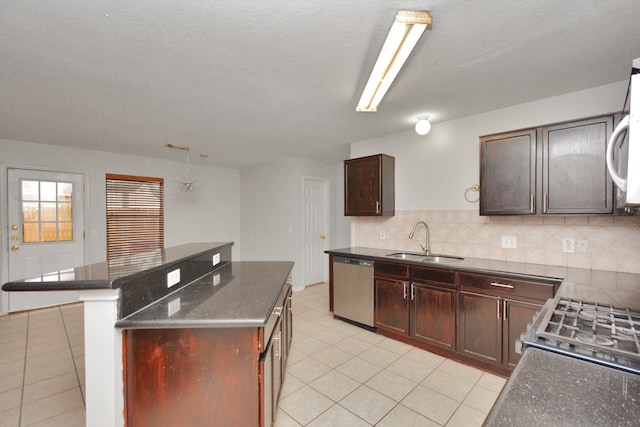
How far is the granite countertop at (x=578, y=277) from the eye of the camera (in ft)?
4.99

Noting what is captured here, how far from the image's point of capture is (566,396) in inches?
28.0

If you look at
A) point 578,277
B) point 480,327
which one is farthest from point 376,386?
point 578,277

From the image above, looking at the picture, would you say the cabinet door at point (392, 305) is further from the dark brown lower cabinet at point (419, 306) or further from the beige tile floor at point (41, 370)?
the beige tile floor at point (41, 370)

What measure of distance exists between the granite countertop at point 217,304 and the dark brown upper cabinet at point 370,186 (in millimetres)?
1716

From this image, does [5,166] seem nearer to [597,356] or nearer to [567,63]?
[597,356]

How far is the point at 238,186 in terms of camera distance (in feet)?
20.8

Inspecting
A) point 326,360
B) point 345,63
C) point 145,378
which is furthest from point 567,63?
point 145,378

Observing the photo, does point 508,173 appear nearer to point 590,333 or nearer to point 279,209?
point 590,333

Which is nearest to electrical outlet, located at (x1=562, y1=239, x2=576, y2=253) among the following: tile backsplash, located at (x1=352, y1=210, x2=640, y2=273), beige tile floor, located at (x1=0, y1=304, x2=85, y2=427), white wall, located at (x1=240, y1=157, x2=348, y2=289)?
tile backsplash, located at (x1=352, y1=210, x2=640, y2=273)

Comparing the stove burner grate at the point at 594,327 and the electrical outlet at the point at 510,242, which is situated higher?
the electrical outlet at the point at 510,242

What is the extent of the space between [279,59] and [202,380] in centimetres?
200

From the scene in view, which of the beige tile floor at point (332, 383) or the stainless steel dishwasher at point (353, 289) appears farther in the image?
the stainless steel dishwasher at point (353, 289)

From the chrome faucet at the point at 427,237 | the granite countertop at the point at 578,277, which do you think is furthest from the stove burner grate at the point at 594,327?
the chrome faucet at the point at 427,237

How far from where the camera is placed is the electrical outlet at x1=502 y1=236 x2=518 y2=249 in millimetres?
2740
